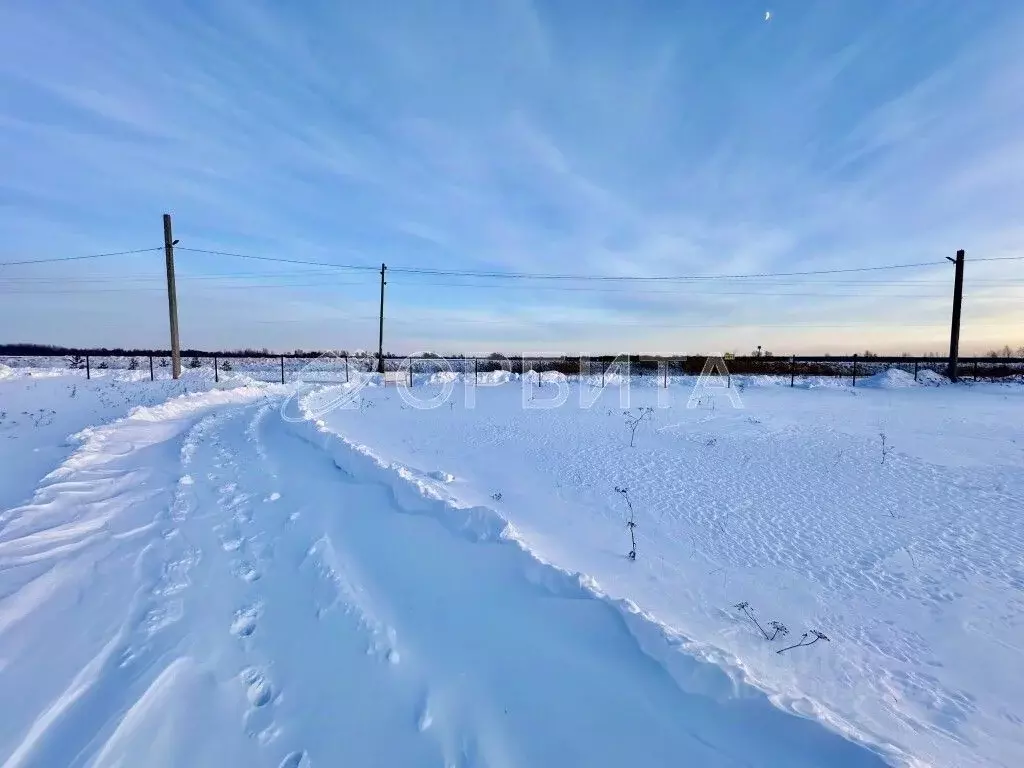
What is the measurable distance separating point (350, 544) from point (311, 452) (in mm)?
4096

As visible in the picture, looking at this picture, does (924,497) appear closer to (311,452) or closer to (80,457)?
(311,452)

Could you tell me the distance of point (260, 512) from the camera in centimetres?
507

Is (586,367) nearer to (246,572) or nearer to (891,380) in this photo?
(891,380)

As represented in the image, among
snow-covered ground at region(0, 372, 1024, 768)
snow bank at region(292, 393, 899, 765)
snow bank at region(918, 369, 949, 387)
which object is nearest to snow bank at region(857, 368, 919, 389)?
snow bank at region(918, 369, 949, 387)

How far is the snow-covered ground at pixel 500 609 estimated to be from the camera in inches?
89.1

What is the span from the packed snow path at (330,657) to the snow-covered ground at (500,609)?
0.05 ft

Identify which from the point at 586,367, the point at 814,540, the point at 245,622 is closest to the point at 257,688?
the point at 245,622

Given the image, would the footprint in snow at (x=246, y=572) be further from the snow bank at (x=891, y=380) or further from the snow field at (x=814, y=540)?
the snow bank at (x=891, y=380)

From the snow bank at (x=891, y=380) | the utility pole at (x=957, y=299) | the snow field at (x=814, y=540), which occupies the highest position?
the utility pole at (x=957, y=299)

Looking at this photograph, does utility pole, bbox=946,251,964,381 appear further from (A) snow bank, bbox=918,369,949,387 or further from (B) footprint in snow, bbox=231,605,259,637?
(B) footprint in snow, bbox=231,605,259,637

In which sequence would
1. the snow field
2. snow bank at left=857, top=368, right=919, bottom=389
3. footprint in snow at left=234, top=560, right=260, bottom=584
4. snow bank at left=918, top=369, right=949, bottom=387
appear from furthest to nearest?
snow bank at left=918, top=369, right=949, bottom=387
snow bank at left=857, top=368, right=919, bottom=389
footprint in snow at left=234, top=560, right=260, bottom=584
the snow field

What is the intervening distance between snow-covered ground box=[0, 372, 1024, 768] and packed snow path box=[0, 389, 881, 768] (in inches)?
0.6

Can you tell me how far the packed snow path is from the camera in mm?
2178

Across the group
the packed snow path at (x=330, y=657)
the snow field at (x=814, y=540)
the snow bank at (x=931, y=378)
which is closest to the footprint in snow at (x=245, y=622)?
the packed snow path at (x=330, y=657)
